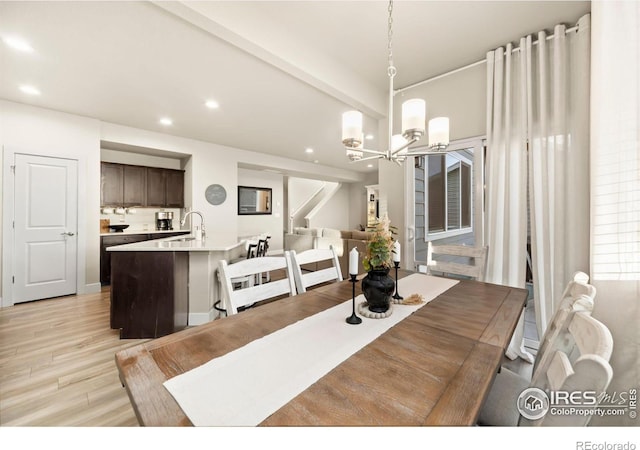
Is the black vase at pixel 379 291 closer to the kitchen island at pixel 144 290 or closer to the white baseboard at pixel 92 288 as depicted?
the kitchen island at pixel 144 290

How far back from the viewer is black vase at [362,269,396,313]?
3.87 ft

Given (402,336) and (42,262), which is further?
(42,262)

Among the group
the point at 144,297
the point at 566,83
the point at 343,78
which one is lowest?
the point at 144,297

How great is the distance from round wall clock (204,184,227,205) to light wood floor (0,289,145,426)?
2672mm

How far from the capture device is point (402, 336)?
97cm

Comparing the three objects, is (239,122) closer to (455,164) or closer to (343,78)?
(343,78)

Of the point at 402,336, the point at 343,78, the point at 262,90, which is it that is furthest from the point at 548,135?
the point at 262,90

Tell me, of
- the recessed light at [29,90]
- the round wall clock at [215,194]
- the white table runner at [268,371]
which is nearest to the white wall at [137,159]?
the round wall clock at [215,194]

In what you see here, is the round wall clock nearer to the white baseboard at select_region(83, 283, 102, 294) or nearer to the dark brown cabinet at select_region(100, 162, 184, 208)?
the dark brown cabinet at select_region(100, 162, 184, 208)

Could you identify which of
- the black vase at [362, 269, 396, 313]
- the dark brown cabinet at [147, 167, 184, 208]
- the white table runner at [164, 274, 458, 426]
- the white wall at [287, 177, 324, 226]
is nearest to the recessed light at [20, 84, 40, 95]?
the dark brown cabinet at [147, 167, 184, 208]

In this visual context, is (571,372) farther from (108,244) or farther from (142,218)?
(142,218)

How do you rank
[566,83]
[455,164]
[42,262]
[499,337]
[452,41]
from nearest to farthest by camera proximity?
[499,337], [566,83], [452,41], [455,164], [42,262]
